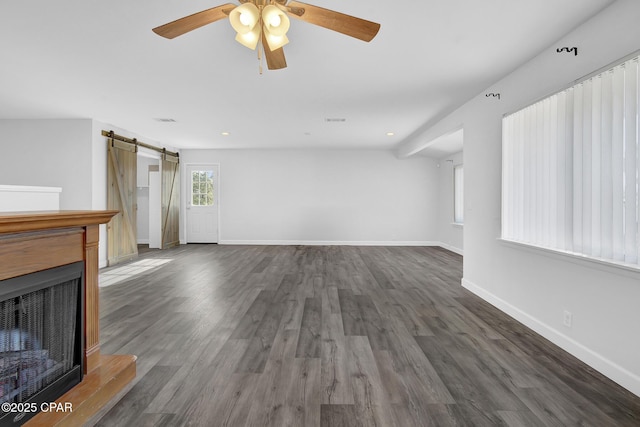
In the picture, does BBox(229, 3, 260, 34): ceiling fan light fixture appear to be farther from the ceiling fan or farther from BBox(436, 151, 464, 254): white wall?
BBox(436, 151, 464, 254): white wall

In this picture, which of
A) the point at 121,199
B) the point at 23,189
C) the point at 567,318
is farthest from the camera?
the point at 121,199

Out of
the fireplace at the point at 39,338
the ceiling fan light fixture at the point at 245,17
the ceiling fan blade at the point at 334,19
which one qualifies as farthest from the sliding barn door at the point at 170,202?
the ceiling fan blade at the point at 334,19

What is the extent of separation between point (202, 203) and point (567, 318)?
8.04 meters

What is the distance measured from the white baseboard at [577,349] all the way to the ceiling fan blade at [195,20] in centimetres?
330

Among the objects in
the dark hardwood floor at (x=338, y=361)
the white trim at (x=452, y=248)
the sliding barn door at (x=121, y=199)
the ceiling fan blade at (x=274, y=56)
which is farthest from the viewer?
the white trim at (x=452, y=248)

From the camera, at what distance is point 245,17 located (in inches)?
68.0

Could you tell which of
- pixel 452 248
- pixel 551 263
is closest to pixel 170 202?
pixel 452 248

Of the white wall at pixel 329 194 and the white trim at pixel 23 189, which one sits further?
the white wall at pixel 329 194

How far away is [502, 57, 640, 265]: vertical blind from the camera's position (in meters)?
2.05

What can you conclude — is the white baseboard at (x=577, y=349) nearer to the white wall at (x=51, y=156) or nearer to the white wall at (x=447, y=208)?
the white wall at (x=447, y=208)

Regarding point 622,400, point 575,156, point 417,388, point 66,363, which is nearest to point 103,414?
point 66,363

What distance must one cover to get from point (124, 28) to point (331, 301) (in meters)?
3.23

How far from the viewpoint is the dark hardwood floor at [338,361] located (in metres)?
1.69

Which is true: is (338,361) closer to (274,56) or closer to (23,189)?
(274,56)
